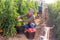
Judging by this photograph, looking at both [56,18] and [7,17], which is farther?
[56,18]

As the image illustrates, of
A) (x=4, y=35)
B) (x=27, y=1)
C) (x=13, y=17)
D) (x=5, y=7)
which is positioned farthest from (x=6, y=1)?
(x=27, y=1)

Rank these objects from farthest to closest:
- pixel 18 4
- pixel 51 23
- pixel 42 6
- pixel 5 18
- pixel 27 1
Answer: pixel 42 6, pixel 27 1, pixel 18 4, pixel 51 23, pixel 5 18

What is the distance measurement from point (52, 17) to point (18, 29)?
856 millimetres

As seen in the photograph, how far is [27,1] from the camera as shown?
4.97 m

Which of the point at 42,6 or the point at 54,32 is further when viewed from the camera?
the point at 42,6

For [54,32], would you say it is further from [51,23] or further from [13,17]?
[13,17]

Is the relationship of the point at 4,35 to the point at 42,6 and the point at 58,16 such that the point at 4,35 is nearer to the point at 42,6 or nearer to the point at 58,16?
the point at 58,16

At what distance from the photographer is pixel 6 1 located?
13.2 feet

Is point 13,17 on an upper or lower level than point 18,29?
upper

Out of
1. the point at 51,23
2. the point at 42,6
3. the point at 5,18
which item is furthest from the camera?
the point at 42,6

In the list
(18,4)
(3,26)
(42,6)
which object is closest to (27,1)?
(18,4)

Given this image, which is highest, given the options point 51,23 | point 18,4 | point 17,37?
point 18,4

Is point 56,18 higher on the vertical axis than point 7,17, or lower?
lower

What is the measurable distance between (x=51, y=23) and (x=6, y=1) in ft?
3.77
